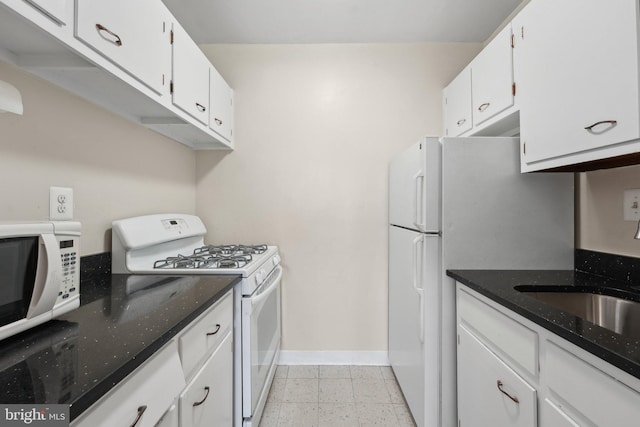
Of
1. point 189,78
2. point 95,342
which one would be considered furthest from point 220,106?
point 95,342

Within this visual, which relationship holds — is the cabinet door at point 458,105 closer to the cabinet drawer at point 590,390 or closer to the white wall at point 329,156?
the white wall at point 329,156

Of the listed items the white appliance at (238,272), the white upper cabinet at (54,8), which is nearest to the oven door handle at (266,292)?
the white appliance at (238,272)

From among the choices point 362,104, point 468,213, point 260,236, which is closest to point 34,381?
point 468,213

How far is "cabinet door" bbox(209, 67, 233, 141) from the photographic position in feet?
6.68

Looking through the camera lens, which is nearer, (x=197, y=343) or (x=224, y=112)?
(x=197, y=343)

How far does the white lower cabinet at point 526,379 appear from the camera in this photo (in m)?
0.71

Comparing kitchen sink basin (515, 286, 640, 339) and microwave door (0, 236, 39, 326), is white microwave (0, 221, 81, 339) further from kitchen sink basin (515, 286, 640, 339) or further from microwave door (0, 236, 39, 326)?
kitchen sink basin (515, 286, 640, 339)

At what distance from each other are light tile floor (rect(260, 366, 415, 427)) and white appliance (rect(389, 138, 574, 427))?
1.44 ft

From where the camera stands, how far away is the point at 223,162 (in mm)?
2529

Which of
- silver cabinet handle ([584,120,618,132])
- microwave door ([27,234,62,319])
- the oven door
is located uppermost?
silver cabinet handle ([584,120,618,132])

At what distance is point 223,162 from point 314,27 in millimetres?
1267

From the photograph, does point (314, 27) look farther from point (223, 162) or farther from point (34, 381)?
point (34, 381)

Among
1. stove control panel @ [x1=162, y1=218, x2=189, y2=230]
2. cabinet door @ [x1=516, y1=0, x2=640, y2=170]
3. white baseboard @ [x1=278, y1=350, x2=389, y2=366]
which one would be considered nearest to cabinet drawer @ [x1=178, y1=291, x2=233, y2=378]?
stove control panel @ [x1=162, y1=218, x2=189, y2=230]

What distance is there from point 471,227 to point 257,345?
4.30 ft
